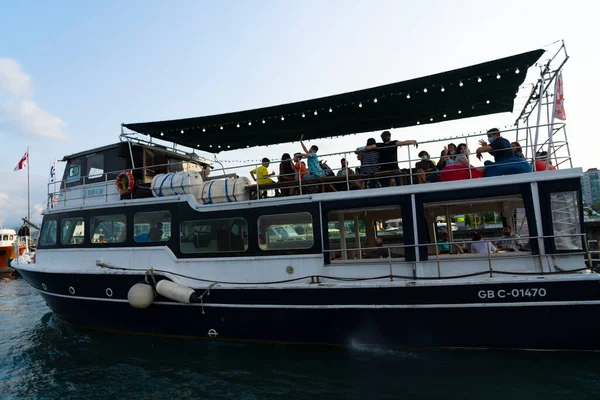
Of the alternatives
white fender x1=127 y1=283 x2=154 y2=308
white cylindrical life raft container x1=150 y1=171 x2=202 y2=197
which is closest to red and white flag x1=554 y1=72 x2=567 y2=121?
white cylindrical life raft container x1=150 y1=171 x2=202 y2=197

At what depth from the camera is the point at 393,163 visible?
7.13 meters

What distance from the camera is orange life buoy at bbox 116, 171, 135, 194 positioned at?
852cm

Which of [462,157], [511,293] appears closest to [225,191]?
[462,157]

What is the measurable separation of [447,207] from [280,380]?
4554mm

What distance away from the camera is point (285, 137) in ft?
32.9

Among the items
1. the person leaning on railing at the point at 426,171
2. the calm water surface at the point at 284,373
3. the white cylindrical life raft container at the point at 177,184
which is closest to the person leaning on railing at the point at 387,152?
the person leaning on railing at the point at 426,171

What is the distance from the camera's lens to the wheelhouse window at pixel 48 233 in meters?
9.38

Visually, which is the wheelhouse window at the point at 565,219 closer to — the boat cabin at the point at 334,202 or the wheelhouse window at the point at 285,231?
A: the boat cabin at the point at 334,202

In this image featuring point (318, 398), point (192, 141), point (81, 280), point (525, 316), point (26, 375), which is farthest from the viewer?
point (192, 141)

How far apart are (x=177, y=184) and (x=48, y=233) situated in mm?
4186

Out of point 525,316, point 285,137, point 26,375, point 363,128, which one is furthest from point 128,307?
point 525,316

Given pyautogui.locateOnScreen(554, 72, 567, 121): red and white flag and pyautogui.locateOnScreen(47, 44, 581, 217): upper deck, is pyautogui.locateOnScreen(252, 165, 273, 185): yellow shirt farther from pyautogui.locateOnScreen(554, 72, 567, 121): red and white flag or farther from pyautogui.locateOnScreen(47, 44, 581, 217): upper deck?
pyautogui.locateOnScreen(554, 72, 567, 121): red and white flag

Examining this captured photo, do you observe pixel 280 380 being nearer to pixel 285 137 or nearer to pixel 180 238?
pixel 180 238

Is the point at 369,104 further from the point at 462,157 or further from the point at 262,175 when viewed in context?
the point at 262,175
